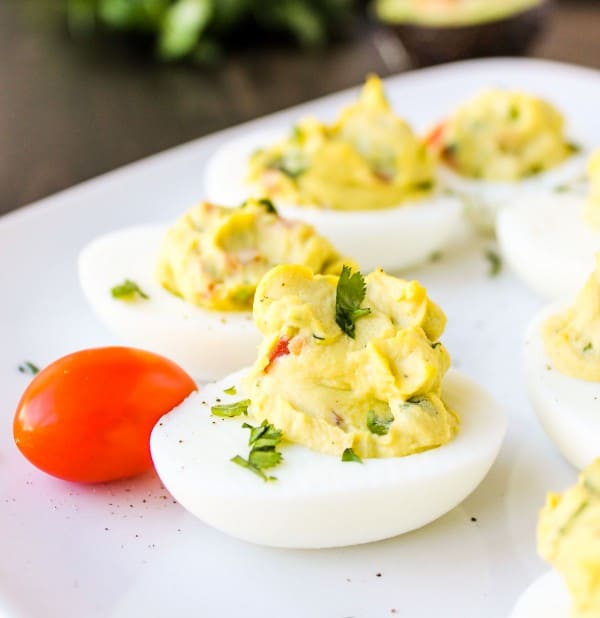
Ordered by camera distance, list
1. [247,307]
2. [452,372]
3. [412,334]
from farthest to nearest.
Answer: [247,307] < [452,372] < [412,334]

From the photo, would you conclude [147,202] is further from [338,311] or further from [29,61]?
[29,61]

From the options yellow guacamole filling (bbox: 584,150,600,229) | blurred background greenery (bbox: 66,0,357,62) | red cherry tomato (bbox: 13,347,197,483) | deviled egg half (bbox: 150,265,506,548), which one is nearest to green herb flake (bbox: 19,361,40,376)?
red cherry tomato (bbox: 13,347,197,483)

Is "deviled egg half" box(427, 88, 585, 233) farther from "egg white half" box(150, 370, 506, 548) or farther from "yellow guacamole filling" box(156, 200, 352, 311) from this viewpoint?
"egg white half" box(150, 370, 506, 548)

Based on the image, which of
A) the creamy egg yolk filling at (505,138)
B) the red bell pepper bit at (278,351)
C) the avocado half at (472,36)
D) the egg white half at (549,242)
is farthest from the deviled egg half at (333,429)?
the avocado half at (472,36)

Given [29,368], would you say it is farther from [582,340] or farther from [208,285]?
[582,340]

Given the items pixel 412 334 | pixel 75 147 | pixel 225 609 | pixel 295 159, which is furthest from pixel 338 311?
pixel 75 147

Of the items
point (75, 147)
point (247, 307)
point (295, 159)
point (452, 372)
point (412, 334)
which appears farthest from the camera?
point (75, 147)

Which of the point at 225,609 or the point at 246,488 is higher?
the point at 246,488
